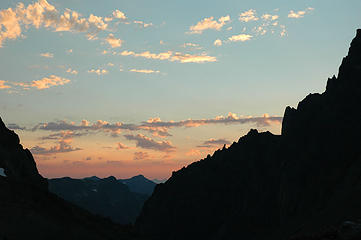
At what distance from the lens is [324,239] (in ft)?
65.4

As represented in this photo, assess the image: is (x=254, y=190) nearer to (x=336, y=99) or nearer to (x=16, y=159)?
(x=336, y=99)

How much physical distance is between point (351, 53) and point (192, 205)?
99.1 m

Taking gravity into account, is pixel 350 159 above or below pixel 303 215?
above

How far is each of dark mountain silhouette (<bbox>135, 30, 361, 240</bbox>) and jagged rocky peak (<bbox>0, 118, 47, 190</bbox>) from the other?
227 ft

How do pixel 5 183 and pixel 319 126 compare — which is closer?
pixel 5 183

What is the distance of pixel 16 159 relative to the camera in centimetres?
9669

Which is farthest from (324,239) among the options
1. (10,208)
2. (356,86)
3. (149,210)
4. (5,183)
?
(149,210)

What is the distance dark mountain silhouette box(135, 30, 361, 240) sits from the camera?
10335cm

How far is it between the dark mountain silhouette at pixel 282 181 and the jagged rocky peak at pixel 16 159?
227ft

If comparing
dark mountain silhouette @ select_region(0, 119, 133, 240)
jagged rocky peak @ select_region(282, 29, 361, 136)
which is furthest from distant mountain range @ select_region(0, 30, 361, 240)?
jagged rocky peak @ select_region(282, 29, 361, 136)

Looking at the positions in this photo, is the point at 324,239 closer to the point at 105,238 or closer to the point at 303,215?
the point at 105,238

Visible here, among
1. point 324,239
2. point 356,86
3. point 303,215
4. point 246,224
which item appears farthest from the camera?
point 246,224

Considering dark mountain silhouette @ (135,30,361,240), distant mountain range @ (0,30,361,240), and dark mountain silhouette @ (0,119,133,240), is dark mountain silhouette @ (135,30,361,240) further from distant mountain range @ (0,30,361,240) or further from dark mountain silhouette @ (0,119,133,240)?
dark mountain silhouette @ (0,119,133,240)

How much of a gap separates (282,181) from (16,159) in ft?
301
